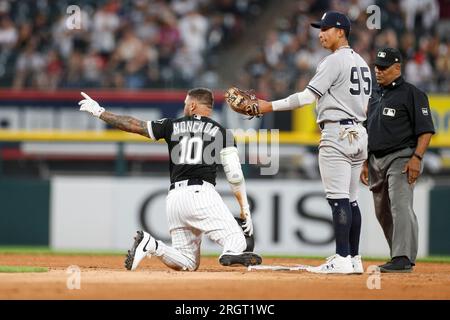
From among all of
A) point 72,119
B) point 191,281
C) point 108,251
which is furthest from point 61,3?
point 191,281

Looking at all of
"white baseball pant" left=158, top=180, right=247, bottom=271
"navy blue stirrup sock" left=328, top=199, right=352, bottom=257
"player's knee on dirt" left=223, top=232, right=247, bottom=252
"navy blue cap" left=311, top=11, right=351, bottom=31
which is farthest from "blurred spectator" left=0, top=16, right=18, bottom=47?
"navy blue stirrup sock" left=328, top=199, right=352, bottom=257

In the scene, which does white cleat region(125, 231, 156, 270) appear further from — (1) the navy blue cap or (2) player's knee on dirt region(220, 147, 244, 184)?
(1) the navy blue cap

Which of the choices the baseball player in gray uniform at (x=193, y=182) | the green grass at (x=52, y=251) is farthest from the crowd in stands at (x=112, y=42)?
the baseball player in gray uniform at (x=193, y=182)

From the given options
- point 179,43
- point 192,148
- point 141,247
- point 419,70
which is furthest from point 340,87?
point 179,43

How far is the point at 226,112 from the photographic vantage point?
1764 centimetres

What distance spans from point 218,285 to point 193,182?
1.42m

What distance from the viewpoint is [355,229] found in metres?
8.47

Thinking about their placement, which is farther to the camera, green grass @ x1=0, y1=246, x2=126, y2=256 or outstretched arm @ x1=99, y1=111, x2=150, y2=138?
green grass @ x1=0, y1=246, x2=126, y2=256

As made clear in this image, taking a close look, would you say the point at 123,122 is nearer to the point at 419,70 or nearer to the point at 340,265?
the point at 340,265

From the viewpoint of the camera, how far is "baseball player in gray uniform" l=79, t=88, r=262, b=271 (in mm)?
8445

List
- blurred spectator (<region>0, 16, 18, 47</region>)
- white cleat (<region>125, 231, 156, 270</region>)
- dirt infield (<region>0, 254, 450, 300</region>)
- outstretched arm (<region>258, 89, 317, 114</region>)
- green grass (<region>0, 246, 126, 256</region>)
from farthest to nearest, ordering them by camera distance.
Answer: blurred spectator (<region>0, 16, 18, 47</region>) < green grass (<region>0, 246, 126, 256</region>) < white cleat (<region>125, 231, 156, 270</region>) < outstretched arm (<region>258, 89, 317, 114</region>) < dirt infield (<region>0, 254, 450, 300</region>)

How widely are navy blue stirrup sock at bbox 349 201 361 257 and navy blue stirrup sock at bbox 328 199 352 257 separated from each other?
240 mm
